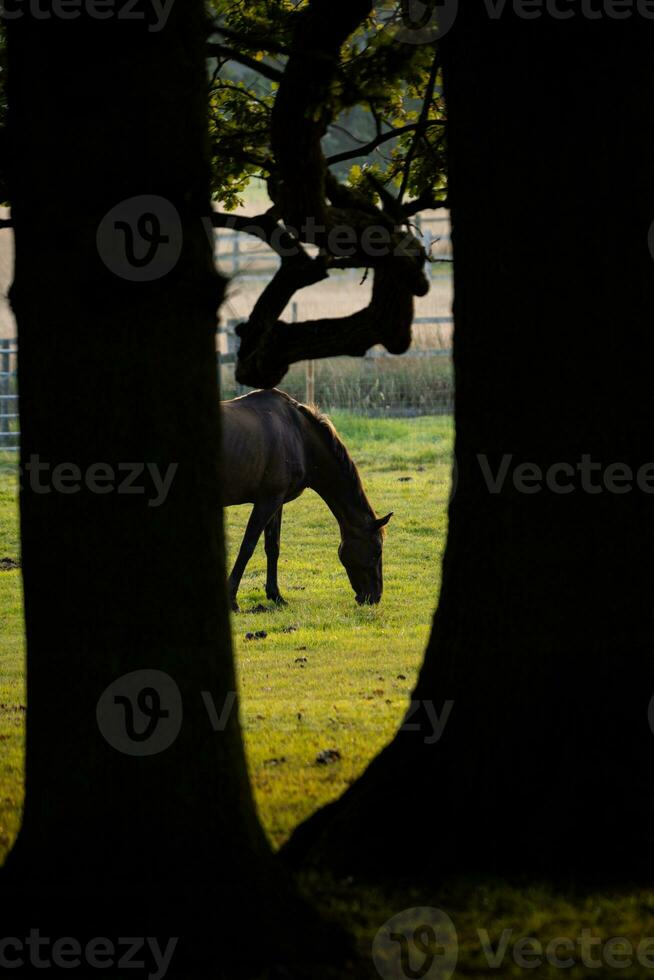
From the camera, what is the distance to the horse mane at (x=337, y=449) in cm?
1357

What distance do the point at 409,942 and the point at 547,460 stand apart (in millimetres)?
1869

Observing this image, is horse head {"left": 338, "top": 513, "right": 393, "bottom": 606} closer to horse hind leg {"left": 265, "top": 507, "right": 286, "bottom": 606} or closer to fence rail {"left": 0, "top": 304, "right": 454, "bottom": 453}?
horse hind leg {"left": 265, "top": 507, "right": 286, "bottom": 606}

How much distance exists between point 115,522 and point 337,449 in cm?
970

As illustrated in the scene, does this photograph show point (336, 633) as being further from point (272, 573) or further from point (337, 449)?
point (337, 449)

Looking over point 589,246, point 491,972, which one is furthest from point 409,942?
point 589,246

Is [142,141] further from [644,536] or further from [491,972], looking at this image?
[491,972]

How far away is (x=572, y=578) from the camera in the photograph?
5027 mm

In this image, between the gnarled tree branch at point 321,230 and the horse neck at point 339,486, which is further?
the horse neck at point 339,486

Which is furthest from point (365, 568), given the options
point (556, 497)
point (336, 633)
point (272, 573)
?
point (556, 497)

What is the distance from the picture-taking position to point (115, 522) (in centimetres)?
404

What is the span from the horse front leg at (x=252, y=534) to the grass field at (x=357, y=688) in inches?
10.9

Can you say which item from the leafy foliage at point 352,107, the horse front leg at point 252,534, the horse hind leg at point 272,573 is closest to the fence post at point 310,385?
the horse front leg at point 252,534

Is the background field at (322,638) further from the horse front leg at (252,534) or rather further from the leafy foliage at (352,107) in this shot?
the leafy foliage at (352,107)

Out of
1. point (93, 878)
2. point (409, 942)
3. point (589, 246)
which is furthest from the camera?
point (589, 246)
